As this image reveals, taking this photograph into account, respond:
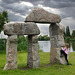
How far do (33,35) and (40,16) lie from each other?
1495 mm

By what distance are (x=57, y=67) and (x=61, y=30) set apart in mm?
3056

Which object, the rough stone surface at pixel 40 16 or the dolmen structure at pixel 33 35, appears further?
the rough stone surface at pixel 40 16

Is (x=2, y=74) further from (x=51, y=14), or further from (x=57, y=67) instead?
(x=51, y=14)

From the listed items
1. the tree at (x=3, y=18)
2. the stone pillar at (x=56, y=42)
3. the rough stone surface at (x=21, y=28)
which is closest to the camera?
the rough stone surface at (x=21, y=28)

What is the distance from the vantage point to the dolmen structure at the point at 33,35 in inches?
380

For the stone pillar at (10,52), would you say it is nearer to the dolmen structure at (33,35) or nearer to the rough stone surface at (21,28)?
the dolmen structure at (33,35)

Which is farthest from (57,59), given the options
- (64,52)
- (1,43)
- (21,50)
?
(1,43)

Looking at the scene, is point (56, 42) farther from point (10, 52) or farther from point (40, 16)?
point (10, 52)

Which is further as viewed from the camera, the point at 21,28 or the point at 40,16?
the point at 40,16

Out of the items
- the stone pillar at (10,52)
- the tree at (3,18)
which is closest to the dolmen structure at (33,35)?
the stone pillar at (10,52)

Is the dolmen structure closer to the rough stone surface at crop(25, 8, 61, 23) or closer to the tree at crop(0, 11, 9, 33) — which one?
the rough stone surface at crop(25, 8, 61, 23)

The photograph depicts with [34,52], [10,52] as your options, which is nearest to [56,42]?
[34,52]

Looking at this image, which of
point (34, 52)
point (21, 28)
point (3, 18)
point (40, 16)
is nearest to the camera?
point (21, 28)

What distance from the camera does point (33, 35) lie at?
1039cm
